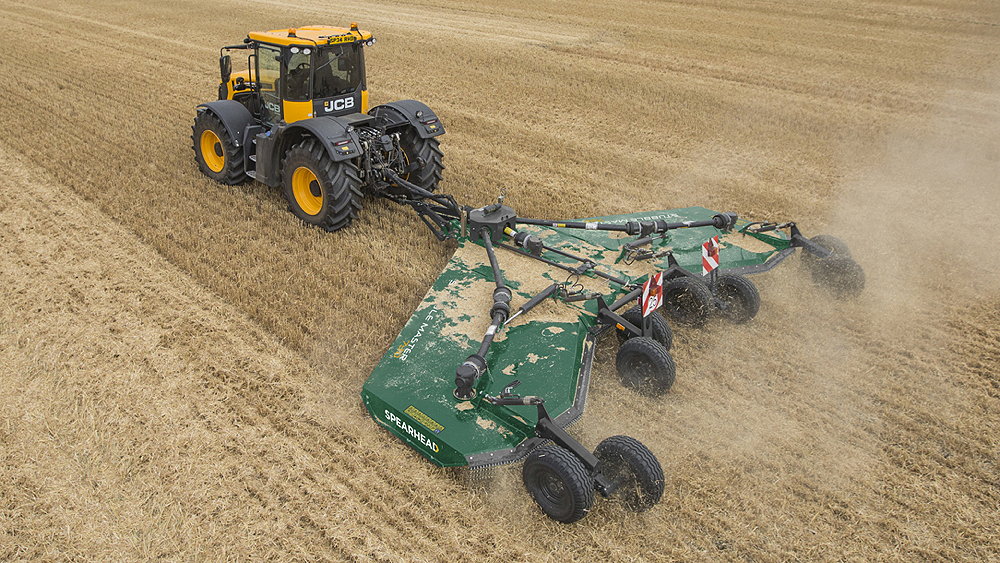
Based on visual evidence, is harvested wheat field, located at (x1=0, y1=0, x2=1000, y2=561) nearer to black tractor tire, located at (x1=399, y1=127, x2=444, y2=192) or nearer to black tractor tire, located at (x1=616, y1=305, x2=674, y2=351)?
black tractor tire, located at (x1=616, y1=305, x2=674, y2=351)

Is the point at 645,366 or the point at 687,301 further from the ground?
the point at 687,301

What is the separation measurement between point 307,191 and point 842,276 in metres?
6.04

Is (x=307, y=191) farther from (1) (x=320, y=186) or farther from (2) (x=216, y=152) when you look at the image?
(2) (x=216, y=152)

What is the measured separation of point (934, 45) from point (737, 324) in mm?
18348

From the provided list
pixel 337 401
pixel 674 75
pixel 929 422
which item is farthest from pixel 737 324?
pixel 674 75

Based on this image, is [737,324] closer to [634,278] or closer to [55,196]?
[634,278]

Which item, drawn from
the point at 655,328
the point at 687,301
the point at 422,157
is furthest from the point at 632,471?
the point at 422,157

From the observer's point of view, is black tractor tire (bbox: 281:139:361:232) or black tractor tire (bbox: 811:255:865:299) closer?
black tractor tire (bbox: 811:255:865:299)

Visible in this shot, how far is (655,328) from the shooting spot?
5.67 m

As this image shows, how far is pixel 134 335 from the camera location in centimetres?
618

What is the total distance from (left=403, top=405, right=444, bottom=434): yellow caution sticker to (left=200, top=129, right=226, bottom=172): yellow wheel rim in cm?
568

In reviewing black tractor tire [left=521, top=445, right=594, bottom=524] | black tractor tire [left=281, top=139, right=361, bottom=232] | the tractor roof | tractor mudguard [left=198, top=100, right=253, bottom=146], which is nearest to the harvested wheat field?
black tractor tire [left=521, top=445, right=594, bottom=524]

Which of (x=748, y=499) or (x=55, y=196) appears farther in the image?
(x=55, y=196)

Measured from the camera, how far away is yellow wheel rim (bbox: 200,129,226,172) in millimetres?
9058
